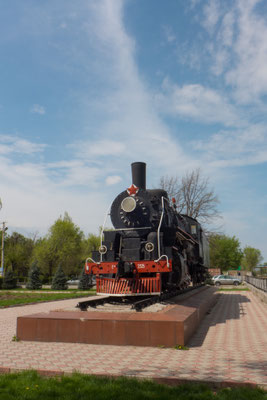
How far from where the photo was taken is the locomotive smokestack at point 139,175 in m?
11.0

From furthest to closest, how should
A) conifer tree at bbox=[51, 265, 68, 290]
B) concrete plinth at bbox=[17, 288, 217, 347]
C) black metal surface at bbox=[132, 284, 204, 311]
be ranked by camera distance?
conifer tree at bbox=[51, 265, 68, 290], black metal surface at bbox=[132, 284, 204, 311], concrete plinth at bbox=[17, 288, 217, 347]

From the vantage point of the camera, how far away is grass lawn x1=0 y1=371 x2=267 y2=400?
12.6 ft

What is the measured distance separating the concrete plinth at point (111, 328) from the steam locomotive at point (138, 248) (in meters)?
1.28

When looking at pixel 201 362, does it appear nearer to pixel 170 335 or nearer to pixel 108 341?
pixel 170 335

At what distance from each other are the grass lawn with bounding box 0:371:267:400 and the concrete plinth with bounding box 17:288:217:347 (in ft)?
7.01

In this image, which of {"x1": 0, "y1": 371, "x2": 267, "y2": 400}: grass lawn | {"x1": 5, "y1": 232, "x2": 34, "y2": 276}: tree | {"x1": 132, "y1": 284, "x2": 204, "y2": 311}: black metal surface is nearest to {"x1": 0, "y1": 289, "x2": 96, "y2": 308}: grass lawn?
{"x1": 132, "y1": 284, "x2": 204, "y2": 311}: black metal surface

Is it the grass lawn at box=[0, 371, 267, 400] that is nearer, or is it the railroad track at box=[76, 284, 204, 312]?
the grass lawn at box=[0, 371, 267, 400]

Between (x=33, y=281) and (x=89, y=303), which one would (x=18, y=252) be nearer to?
(x=33, y=281)

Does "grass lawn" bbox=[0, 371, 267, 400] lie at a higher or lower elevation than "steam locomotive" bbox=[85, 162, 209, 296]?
lower

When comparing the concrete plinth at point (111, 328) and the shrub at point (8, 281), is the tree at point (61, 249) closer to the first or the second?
the shrub at point (8, 281)

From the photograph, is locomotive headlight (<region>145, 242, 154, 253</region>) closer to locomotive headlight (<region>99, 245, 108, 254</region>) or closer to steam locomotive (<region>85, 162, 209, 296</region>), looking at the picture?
steam locomotive (<region>85, 162, 209, 296</region>)

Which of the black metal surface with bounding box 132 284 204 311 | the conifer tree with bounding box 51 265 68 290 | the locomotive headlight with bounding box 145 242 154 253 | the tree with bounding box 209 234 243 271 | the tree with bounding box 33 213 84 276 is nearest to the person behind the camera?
the black metal surface with bounding box 132 284 204 311

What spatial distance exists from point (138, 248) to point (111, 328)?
2998mm

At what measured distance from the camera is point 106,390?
403 centimetres
